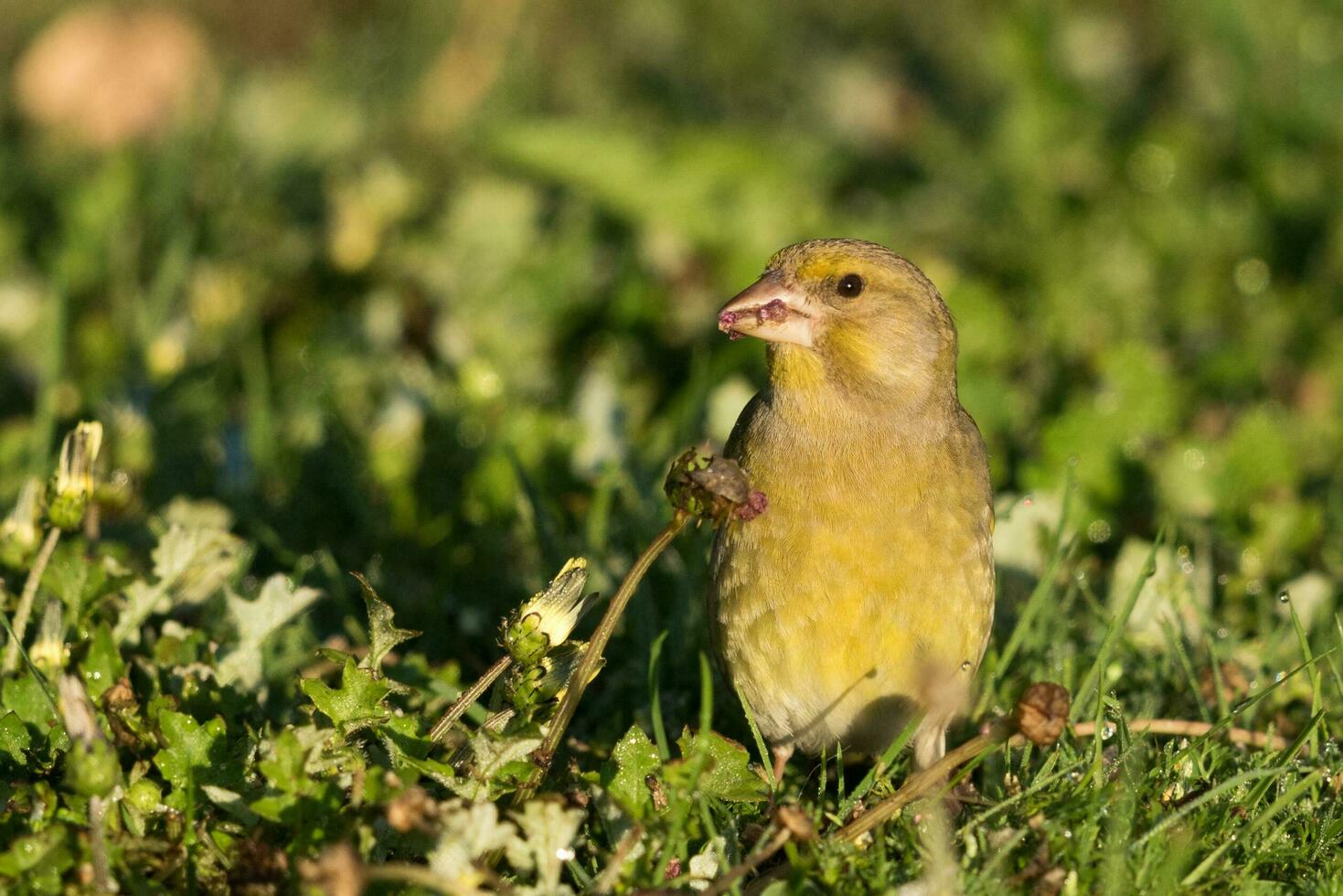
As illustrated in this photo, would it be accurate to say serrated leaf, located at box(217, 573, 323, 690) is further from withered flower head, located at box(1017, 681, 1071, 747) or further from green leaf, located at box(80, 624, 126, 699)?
withered flower head, located at box(1017, 681, 1071, 747)

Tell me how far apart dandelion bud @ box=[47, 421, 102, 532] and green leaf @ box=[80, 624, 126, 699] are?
246 mm

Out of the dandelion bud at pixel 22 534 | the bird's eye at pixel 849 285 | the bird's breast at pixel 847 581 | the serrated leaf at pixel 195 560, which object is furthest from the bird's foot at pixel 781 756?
the dandelion bud at pixel 22 534

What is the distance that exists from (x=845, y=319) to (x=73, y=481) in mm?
1584

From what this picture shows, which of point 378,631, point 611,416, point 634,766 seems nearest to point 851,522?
point 634,766

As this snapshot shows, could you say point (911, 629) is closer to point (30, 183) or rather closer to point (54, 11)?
point (30, 183)

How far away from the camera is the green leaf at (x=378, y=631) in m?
2.79

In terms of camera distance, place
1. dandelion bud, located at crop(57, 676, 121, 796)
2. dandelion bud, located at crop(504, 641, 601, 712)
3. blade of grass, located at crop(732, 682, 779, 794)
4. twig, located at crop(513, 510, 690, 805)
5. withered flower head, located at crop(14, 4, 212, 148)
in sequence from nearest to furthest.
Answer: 1. dandelion bud, located at crop(57, 676, 121, 796)
2. twig, located at crop(513, 510, 690, 805)
3. dandelion bud, located at crop(504, 641, 601, 712)
4. blade of grass, located at crop(732, 682, 779, 794)
5. withered flower head, located at crop(14, 4, 212, 148)

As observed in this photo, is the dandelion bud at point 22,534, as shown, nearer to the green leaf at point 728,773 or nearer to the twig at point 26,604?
the twig at point 26,604

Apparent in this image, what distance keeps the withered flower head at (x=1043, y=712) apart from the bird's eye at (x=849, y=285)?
3.43ft

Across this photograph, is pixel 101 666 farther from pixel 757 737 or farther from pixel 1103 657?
pixel 1103 657

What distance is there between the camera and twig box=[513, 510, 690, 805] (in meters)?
2.68

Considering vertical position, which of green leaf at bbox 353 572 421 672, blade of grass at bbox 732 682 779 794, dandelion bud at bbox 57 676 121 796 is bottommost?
blade of grass at bbox 732 682 779 794

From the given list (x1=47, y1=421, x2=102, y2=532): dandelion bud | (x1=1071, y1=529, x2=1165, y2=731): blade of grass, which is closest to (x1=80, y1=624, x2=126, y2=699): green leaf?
(x1=47, y1=421, x2=102, y2=532): dandelion bud

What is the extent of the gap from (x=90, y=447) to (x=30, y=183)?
3795mm
